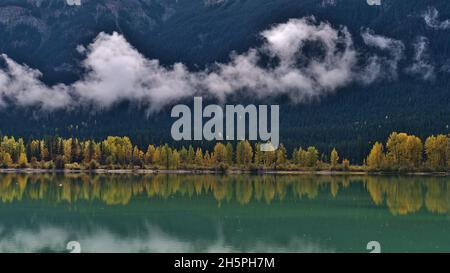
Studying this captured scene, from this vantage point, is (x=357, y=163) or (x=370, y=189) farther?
(x=357, y=163)

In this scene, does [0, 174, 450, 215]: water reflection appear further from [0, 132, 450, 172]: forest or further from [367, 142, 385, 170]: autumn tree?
[0, 132, 450, 172]: forest

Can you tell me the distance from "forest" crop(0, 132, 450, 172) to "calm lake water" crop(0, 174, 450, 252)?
61653 millimetres

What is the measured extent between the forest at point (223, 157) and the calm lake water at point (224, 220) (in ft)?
202

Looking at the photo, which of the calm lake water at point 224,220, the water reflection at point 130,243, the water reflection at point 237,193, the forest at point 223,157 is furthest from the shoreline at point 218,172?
the water reflection at point 130,243

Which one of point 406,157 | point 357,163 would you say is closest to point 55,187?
point 406,157

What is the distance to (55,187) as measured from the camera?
105m

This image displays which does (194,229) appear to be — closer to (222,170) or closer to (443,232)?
(443,232)

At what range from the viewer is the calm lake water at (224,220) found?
161 ft

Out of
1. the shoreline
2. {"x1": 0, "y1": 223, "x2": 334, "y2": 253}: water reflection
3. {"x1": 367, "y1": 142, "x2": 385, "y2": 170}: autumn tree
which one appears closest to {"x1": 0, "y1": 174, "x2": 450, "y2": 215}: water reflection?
{"x1": 0, "y1": 223, "x2": 334, "y2": 253}: water reflection

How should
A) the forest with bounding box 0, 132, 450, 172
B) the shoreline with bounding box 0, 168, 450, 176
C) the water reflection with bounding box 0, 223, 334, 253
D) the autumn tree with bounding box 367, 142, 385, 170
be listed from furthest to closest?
the autumn tree with bounding box 367, 142, 385, 170 → the forest with bounding box 0, 132, 450, 172 → the shoreline with bounding box 0, 168, 450, 176 → the water reflection with bounding box 0, 223, 334, 253

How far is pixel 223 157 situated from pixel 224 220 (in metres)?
114

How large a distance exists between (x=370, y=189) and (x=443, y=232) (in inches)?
1888

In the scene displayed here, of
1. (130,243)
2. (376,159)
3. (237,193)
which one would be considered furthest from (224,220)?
(376,159)

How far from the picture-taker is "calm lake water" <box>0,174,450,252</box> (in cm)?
4903
